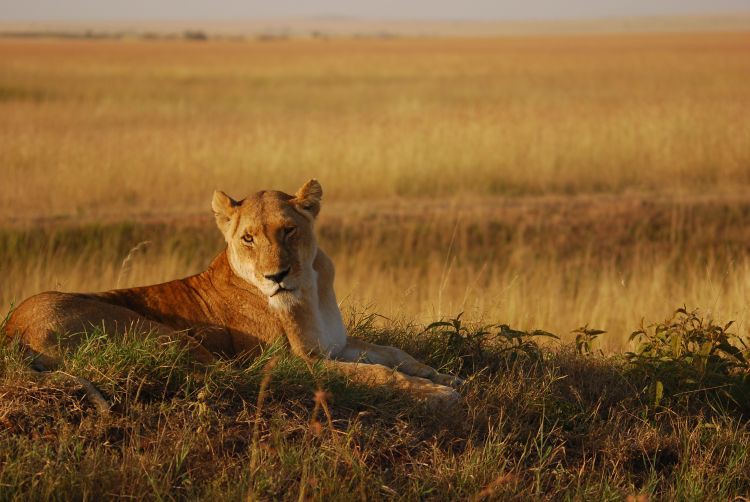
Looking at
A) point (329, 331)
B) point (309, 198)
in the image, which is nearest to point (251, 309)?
point (329, 331)

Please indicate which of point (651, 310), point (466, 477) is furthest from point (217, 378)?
point (651, 310)

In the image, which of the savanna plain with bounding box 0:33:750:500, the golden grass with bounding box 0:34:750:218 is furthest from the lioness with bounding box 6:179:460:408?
the golden grass with bounding box 0:34:750:218

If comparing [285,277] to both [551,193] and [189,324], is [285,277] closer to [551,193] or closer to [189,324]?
[189,324]

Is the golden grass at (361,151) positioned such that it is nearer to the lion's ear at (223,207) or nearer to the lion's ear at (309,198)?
the lion's ear at (223,207)

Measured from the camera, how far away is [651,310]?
9344mm

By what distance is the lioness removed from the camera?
17.2ft

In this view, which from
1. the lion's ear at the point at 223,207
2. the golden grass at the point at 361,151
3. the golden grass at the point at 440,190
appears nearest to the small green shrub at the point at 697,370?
the golden grass at the point at 440,190

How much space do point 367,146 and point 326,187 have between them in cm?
197

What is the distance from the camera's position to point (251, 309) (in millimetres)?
5637

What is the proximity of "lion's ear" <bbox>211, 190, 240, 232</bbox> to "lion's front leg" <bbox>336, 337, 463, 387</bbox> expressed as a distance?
A: 39.2 inches

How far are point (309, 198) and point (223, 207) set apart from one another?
501 mm

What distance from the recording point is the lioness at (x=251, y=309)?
524 cm

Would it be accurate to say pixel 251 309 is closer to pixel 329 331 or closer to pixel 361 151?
pixel 329 331

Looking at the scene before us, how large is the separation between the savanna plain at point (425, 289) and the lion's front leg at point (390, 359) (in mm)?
178
